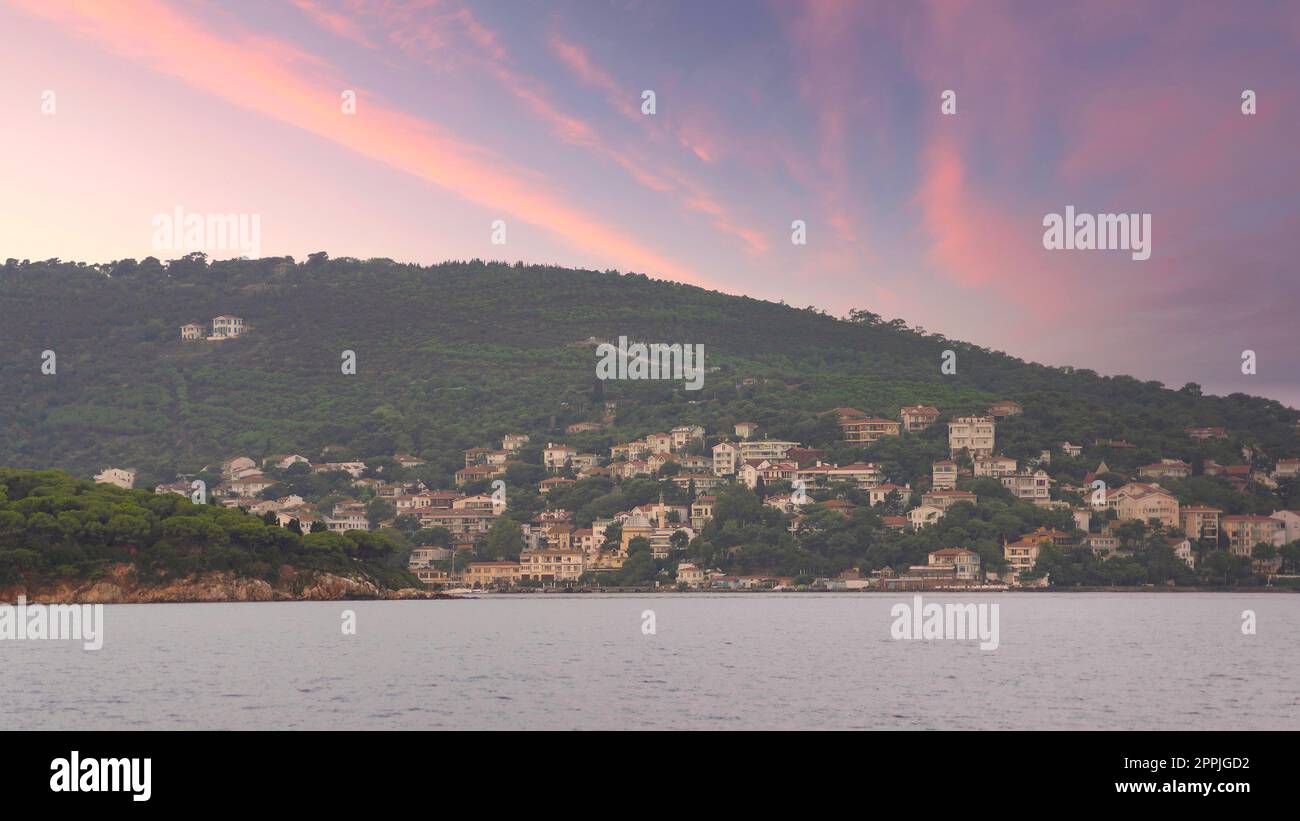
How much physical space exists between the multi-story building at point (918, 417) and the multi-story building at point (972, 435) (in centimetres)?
794

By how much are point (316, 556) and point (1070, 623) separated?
4526cm

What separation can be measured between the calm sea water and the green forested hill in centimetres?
7823

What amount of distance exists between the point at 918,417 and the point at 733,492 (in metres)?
34.0

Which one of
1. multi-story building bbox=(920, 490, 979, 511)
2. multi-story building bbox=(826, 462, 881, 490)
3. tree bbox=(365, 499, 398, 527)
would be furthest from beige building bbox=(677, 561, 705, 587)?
tree bbox=(365, 499, 398, 527)

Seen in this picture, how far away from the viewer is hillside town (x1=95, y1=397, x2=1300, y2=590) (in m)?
120

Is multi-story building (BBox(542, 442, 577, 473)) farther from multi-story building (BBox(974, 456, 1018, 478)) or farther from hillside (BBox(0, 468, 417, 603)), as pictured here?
hillside (BBox(0, 468, 417, 603))

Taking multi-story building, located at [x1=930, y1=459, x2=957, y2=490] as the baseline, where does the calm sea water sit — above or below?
below

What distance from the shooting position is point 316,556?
9512cm

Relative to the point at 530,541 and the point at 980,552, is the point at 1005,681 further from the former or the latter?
the point at 530,541

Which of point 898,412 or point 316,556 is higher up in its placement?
point 898,412

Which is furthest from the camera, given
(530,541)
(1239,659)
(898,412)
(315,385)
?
(315,385)

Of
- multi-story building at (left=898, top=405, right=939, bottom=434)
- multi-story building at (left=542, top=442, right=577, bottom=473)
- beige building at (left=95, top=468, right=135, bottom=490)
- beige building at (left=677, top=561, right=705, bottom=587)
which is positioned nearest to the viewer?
beige building at (left=677, top=561, right=705, bottom=587)
